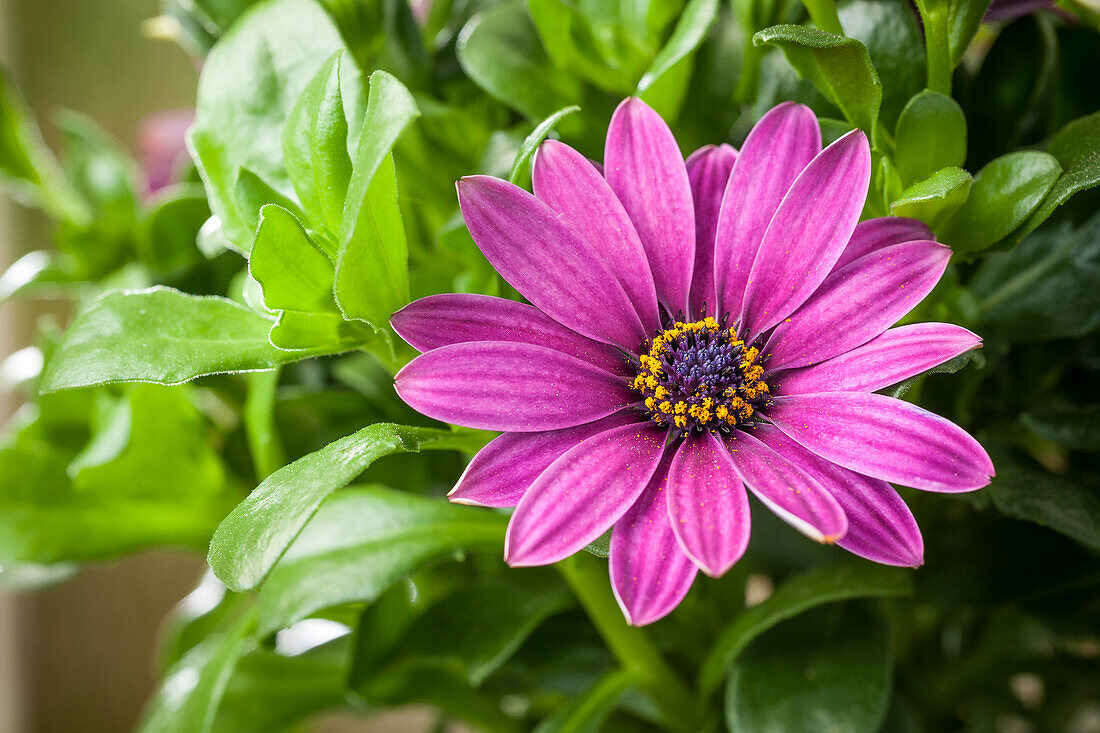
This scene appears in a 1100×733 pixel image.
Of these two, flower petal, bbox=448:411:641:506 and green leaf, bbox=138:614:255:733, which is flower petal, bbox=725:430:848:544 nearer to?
flower petal, bbox=448:411:641:506

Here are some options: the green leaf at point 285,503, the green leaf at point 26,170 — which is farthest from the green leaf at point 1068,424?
the green leaf at point 26,170

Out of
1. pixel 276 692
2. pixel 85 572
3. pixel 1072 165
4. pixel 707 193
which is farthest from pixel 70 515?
pixel 85 572

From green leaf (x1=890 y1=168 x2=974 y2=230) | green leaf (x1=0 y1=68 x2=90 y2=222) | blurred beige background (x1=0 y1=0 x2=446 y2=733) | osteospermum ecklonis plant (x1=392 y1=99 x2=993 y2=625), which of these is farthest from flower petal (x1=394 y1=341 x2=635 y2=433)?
blurred beige background (x1=0 y1=0 x2=446 y2=733)

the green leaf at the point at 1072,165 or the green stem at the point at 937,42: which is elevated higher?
the green stem at the point at 937,42

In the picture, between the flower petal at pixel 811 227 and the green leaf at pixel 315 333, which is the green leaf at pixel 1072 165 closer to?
the flower petal at pixel 811 227

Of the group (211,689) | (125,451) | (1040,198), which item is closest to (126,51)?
(125,451)

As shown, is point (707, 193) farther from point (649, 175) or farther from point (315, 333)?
point (315, 333)
